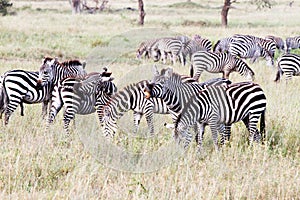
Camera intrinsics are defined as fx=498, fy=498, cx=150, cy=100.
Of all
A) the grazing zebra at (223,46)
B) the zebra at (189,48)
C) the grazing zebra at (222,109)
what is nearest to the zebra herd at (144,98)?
the grazing zebra at (222,109)

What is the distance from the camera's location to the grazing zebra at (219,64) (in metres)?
12.6

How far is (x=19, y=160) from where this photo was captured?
5.96 meters

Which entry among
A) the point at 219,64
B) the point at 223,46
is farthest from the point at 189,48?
the point at 219,64

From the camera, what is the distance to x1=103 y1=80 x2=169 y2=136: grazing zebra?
7086 millimetres

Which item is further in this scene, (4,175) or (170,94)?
(170,94)

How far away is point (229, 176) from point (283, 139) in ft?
5.29

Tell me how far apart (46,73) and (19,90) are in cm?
50

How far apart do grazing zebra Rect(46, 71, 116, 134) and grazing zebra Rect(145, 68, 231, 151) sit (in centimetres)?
121

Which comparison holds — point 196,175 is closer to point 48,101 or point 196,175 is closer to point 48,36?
Answer: point 48,101

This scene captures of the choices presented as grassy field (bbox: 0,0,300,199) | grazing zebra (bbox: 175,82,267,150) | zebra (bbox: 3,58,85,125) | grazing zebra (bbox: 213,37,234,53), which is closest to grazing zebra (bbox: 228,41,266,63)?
grazing zebra (bbox: 213,37,234,53)

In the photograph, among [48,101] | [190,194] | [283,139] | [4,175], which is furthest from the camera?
[48,101]

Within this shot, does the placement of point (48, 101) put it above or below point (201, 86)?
below

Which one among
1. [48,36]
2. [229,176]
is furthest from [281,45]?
[229,176]

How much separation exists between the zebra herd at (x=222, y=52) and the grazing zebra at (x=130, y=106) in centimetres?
533
